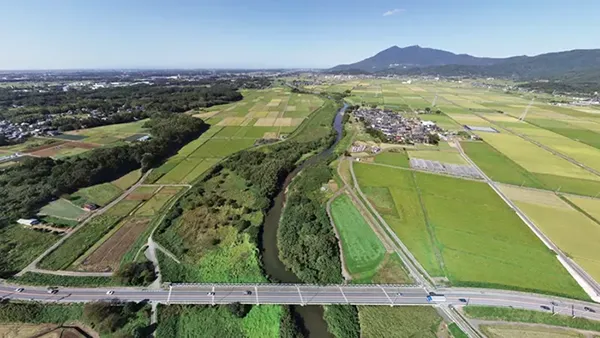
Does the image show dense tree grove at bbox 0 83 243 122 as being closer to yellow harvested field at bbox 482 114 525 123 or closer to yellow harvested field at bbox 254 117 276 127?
yellow harvested field at bbox 254 117 276 127

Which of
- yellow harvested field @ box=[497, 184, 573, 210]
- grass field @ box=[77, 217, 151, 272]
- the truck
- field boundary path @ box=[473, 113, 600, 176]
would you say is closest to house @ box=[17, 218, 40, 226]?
grass field @ box=[77, 217, 151, 272]

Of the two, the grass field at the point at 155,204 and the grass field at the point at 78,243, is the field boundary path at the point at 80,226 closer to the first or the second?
the grass field at the point at 78,243

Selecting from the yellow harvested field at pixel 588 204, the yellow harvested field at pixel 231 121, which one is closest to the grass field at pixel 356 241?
the yellow harvested field at pixel 588 204

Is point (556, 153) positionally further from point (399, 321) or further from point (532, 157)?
point (399, 321)

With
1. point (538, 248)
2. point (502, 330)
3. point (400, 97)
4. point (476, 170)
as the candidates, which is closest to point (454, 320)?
point (502, 330)

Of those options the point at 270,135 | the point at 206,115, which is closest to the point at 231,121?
the point at 206,115
